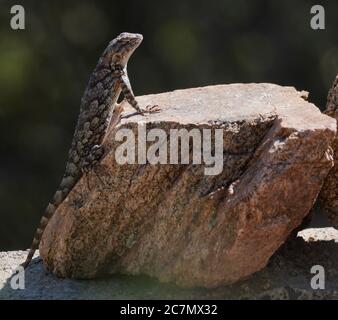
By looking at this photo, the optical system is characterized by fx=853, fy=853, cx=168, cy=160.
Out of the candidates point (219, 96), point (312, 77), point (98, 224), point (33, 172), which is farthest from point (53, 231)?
point (312, 77)

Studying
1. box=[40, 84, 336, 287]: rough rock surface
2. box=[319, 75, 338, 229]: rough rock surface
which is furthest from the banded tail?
box=[319, 75, 338, 229]: rough rock surface

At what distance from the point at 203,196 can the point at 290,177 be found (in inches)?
21.7

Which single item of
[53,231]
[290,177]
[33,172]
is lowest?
[33,172]

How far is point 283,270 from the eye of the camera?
5387mm

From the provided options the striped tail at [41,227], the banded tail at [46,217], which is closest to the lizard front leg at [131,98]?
the banded tail at [46,217]

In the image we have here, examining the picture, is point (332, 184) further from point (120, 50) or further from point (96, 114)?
point (120, 50)

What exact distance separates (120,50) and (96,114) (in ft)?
1.94

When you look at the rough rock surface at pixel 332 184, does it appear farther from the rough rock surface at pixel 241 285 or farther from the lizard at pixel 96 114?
the lizard at pixel 96 114

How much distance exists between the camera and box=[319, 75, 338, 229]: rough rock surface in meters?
5.42

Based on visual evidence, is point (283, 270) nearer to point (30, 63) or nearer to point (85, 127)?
point (85, 127)

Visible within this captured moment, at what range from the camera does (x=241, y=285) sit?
17.1 feet

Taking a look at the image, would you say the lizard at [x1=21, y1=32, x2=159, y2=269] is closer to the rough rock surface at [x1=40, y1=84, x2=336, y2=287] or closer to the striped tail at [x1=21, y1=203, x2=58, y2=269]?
the striped tail at [x1=21, y1=203, x2=58, y2=269]

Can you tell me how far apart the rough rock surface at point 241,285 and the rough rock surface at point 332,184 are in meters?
0.31

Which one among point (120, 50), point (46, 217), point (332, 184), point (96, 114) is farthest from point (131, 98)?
point (332, 184)
